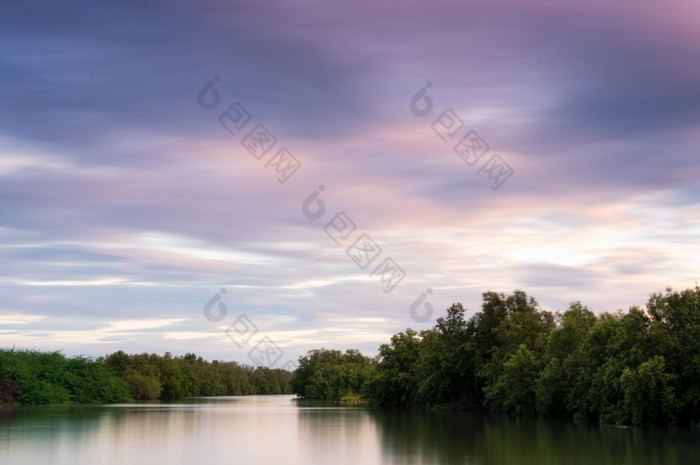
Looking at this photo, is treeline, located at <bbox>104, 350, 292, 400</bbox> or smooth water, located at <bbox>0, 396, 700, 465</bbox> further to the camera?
treeline, located at <bbox>104, 350, 292, 400</bbox>

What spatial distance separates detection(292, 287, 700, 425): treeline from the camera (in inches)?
1563

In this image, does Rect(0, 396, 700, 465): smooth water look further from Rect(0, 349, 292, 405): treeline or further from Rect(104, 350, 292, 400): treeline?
Rect(104, 350, 292, 400): treeline

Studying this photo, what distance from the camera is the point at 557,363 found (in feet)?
164

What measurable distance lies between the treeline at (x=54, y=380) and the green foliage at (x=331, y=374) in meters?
34.3

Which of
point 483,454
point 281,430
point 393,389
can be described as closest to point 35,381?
point 393,389

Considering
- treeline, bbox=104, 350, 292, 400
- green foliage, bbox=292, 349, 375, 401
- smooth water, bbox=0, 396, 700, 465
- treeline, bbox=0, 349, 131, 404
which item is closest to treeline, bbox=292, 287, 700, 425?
smooth water, bbox=0, 396, 700, 465

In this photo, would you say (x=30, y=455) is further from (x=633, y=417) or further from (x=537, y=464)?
(x=633, y=417)

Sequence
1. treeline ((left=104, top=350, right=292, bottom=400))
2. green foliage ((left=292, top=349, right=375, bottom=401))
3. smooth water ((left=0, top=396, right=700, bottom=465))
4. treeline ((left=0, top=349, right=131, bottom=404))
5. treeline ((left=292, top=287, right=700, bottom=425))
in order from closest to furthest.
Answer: smooth water ((left=0, top=396, right=700, bottom=465))
treeline ((left=292, top=287, right=700, bottom=425))
treeline ((left=0, top=349, right=131, bottom=404))
green foliage ((left=292, top=349, right=375, bottom=401))
treeline ((left=104, top=350, right=292, bottom=400))

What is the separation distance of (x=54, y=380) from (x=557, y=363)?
7121cm

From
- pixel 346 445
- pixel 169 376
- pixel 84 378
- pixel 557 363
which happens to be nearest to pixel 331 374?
pixel 169 376

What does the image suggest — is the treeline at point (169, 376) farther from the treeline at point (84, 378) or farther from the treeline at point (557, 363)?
the treeline at point (557, 363)

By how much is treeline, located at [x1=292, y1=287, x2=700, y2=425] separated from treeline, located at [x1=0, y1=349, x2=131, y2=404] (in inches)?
1507

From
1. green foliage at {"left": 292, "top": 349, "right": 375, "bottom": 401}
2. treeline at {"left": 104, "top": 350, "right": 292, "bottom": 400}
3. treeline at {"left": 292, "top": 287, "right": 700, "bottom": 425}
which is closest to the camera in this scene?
treeline at {"left": 292, "top": 287, "right": 700, "bottom": 425}

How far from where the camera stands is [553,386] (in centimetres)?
5009
